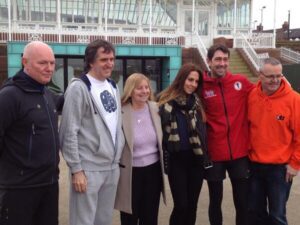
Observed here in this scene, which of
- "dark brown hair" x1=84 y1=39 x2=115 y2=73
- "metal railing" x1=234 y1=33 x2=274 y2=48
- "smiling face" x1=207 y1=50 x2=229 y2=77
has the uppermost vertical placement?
"metal railing" x1=234 y1=33 x2=274 y2=48

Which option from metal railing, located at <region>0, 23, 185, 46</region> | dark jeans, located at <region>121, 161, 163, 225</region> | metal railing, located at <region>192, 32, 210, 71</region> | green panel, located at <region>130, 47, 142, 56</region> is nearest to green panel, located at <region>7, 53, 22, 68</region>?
metal railing, located at <region>0, 23, 185, 46</region>

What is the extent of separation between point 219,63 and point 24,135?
207 cm

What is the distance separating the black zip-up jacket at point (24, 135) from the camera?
297 cm

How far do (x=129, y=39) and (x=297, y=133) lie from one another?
1734 centimetres

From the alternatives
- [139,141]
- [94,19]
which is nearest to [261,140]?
[139,141]

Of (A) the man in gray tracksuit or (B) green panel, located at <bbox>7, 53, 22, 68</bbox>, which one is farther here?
(B) green panel, located at <bbox>7, 53, 22, 68</bbox>

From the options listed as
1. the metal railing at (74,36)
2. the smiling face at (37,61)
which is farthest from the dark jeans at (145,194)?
the metal railing at (74,36)

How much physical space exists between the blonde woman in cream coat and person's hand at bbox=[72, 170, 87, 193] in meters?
0.57

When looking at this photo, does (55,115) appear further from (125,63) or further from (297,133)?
(125,63)

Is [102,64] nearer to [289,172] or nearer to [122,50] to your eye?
[289,172]

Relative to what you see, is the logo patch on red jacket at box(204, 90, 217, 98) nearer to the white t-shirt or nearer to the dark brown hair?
the white t-shirt

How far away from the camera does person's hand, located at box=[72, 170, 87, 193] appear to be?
11.2 feet

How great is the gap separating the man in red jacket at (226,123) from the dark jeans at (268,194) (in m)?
0.09

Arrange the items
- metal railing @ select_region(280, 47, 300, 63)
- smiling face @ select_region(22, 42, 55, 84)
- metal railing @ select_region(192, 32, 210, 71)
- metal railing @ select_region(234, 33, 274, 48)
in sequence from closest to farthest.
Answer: smiling face @ select_region(22, 42, 55, 84) < metal railing @ select_region(192, 32, 210, 71) < metal railing @ select_region(280, 47, 300, 63) < metal railing @ select_region(234, 33, 274, 48)
